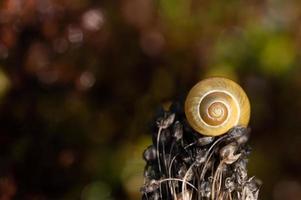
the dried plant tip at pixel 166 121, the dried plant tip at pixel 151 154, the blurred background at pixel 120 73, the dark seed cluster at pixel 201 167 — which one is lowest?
the dark seed cluster at pixel 201 167

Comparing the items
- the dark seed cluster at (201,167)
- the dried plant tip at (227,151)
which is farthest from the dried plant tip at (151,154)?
the dried plant tip at (227,151)

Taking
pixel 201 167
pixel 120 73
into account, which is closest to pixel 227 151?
pixel 201 167

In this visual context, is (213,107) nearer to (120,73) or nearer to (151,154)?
(151,154)

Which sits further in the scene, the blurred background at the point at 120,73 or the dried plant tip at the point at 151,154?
the blurred background at the point at 120,73

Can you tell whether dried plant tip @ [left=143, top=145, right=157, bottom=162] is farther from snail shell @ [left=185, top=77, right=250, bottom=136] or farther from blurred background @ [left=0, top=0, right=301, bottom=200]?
blurred background @ [left=0, top=0, right=301, bottom=200]

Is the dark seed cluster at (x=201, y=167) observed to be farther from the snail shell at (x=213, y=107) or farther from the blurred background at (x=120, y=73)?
A: the blurred background at (x=120, y=73)

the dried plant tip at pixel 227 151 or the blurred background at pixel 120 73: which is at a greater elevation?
the blurred background at pixel 120 73

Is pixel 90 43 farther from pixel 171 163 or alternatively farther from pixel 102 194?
pixel 171 163
